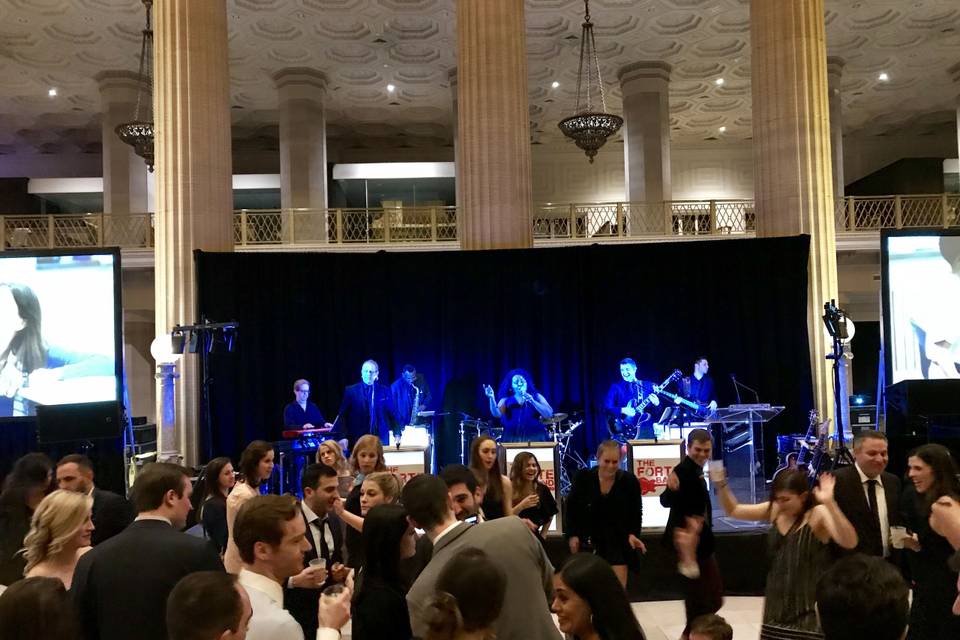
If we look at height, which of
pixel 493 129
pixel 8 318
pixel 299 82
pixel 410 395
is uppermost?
pixel 299 82

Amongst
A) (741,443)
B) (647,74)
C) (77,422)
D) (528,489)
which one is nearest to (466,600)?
(528,489)

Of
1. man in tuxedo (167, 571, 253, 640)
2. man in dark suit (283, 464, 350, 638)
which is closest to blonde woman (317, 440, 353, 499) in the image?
man in dark suit (283, 464, 350, 638)

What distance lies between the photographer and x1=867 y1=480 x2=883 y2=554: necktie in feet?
13.0

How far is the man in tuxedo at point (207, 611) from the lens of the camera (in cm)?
197

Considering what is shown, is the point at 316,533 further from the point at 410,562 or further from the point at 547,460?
the point at 547,460

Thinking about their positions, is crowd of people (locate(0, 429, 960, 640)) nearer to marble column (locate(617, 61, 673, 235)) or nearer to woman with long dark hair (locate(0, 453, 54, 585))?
woman with long dark hair (locate(0, 453, 54, 585))

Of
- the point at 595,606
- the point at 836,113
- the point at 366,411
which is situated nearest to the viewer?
the point at 595,606

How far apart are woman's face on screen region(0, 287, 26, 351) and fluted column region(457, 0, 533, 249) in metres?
5.17

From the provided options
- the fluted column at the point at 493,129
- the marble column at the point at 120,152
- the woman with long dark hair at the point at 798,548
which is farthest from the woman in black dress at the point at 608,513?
the marble column at the point at 120,152

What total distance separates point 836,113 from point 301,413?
46.4ft

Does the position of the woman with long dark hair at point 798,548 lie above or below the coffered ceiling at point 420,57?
below

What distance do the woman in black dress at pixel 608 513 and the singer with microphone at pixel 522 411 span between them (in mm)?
5245

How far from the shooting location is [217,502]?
4426 mm

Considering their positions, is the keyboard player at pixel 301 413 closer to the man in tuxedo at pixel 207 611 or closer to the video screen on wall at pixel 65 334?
the video screen on wall at pixel 65 334
